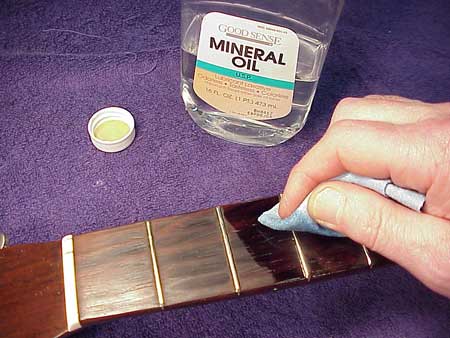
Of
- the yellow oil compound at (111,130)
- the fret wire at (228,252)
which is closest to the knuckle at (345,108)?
the fret wire at (228,252)

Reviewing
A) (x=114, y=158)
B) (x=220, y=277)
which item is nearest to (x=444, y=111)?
(x=220, y=277)

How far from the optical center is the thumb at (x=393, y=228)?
0.47 metres

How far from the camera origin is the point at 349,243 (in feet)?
1.96

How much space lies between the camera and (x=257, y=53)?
0.69 meters

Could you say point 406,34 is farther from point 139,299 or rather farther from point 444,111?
point 139,299

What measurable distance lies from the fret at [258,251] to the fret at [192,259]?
0.05 feet

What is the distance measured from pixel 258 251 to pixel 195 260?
69mm

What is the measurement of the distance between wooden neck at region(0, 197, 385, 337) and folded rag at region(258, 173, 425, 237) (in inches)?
0.8

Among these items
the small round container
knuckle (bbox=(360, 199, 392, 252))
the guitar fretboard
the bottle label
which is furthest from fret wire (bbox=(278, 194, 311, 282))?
the small round container

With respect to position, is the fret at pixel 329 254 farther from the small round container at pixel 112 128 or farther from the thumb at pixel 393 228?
the small round container at pixel 112 128

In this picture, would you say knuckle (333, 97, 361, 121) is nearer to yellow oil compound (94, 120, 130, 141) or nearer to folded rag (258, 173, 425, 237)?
folded rag (258, 173, 425, 237)

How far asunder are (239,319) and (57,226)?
294mm

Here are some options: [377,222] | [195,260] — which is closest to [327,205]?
[377,222]

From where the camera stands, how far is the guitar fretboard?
0.56m
